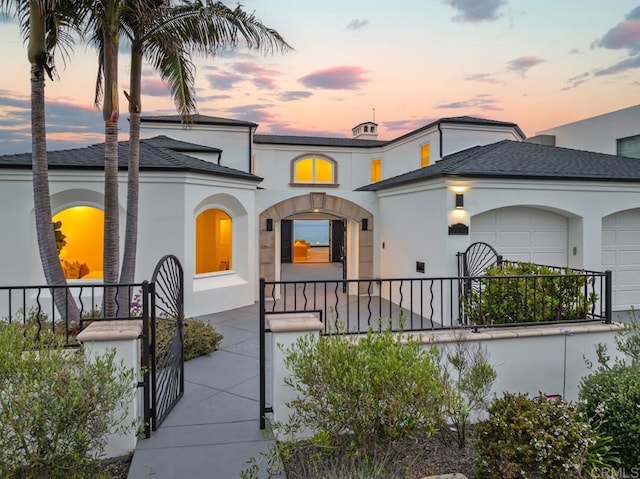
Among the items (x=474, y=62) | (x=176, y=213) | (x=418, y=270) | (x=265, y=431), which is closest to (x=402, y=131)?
(x=474, y=62)

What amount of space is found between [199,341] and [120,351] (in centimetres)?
310

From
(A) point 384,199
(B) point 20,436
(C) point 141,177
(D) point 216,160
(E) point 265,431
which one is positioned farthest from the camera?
(D) point 216,160

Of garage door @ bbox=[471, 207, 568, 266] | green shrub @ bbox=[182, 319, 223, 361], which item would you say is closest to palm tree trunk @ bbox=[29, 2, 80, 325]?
green shrub @ bbox=[182, 319, 223, 361]

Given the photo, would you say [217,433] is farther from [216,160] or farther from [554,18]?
[554,18]

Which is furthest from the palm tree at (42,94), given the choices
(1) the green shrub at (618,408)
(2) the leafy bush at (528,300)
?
(1) the green shrub at (618,408)

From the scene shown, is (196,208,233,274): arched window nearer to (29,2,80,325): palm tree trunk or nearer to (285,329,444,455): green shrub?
(29,2,80,325): palm tree trunk

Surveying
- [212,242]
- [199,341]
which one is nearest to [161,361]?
[199,341]

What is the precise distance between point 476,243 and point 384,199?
365cm

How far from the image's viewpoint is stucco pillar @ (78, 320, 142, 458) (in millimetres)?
3689

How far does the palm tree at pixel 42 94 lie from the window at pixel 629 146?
2001cm

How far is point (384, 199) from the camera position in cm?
1238

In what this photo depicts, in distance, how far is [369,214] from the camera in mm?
12680

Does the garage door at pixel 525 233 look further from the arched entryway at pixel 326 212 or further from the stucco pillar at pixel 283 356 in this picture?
the stucco pillar at pixel 283 356

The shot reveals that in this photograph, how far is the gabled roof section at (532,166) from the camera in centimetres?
951
